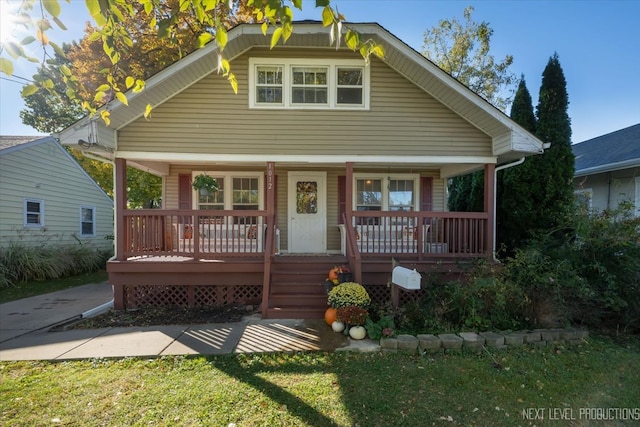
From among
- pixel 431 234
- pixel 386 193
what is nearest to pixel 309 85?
pixel 386 193

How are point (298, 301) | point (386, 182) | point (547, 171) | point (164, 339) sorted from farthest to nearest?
point (386, 182)
point (547, 171)
point (298, 301)
point (164, 339)

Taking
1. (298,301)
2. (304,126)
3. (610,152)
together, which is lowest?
(298,301)

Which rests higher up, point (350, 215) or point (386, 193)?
point (386, 193)

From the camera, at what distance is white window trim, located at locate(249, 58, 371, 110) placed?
6.76m

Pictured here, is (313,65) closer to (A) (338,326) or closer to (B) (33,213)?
(A) (338,326)

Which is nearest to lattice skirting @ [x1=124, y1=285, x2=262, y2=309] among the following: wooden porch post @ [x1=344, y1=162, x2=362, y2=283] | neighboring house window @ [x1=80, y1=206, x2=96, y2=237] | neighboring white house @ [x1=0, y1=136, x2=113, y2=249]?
wooden porch post @ [x1=344, y1=162, x2=362, y2=283]

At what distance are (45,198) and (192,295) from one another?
9.91 meters

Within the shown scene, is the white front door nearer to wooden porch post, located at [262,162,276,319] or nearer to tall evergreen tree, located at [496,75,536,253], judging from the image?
wooden porch post, located at [262,162,276,319]

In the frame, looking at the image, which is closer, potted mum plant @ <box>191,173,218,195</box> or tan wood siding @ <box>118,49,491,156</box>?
tan wood siding @ <box>118,49,491,156</box>

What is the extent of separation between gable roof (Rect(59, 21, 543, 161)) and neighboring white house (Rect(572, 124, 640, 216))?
10.7 feet

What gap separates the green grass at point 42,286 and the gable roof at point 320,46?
5.16m

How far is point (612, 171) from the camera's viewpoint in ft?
30.4

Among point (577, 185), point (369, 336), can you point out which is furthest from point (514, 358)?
point (577, 185)

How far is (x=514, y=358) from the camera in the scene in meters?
4.13
